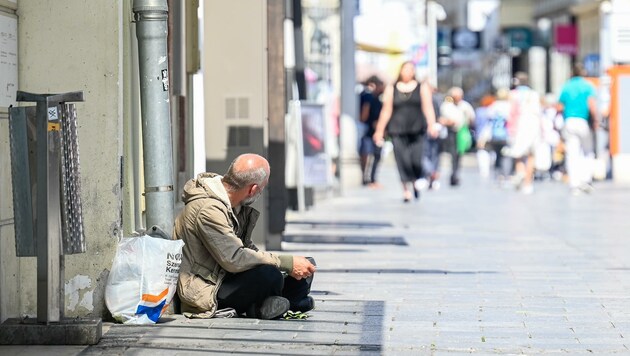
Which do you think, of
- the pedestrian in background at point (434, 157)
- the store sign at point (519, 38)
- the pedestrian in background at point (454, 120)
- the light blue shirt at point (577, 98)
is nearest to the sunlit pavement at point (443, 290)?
the light blue shirt at point (577, 98)

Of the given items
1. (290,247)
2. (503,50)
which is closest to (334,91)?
(290,247)

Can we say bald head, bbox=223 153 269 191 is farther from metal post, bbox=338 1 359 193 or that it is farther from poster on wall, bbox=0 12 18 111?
metal post, bbox=338 1 359 193

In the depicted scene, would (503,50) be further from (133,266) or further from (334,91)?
(133,266)

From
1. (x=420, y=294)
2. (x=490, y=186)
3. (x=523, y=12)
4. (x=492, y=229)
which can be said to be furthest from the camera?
(x=523, y=12)

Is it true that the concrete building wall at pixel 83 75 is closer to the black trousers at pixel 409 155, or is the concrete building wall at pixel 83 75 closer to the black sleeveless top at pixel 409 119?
the black trousers at pixel 409 155

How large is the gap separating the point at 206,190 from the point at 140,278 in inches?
24.3

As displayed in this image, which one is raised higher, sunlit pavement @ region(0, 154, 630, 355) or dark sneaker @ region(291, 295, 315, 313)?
dark sneaker @ region(291, 295, 315, 313)

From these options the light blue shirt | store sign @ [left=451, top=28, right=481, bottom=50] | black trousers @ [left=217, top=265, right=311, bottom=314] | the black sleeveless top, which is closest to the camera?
black trousers @ [left=217, top=265, right=311, bottom=314]

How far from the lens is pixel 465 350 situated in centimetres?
782

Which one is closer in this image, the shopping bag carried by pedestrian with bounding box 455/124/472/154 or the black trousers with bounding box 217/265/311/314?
the black trousers with bounding box 217/265/311/314

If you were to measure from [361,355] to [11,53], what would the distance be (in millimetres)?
2545

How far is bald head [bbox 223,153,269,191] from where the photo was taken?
881 cm

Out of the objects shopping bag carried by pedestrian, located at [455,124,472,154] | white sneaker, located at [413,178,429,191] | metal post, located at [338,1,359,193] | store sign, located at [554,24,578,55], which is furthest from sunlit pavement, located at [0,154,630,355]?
store sign, located at [554,24,578,55]

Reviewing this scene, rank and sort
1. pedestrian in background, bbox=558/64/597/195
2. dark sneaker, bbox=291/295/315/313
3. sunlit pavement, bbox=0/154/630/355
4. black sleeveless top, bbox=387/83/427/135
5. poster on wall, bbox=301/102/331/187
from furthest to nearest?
pedestrian in background, bbox=558/64/597/195, black sleeveless top, bbox=387/83/427/135, poster on wall, bbox=301/102/331/187, dark sneaker, bbox=291/295/315/313, sunlit pavement, bbox=0/154/630/355
